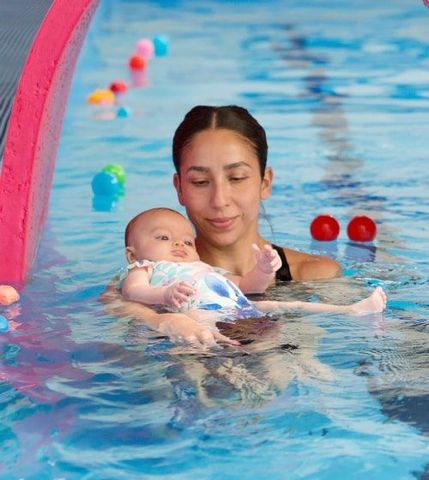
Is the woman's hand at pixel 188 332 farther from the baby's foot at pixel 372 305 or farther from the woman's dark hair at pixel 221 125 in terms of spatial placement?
the woman's dark hair at pixel 221 125

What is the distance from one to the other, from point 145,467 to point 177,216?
4.60 ft

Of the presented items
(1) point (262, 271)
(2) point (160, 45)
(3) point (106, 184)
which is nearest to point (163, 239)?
(1) point (262, 271)

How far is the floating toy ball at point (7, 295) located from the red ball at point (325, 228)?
170 centimetres

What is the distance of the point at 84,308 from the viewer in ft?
14.2

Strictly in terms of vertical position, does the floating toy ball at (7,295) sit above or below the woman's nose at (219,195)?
below

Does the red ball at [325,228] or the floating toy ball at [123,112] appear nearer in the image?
the red ball at [325,228]

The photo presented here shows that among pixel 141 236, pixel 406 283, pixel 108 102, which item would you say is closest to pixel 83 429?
pixel 141 236

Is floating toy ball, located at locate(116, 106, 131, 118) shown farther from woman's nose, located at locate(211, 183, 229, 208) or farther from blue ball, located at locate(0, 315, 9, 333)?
blue ball, located at locate(0, 315, 9, 333)

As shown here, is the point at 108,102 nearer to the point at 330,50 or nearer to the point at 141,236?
the point at 330,50

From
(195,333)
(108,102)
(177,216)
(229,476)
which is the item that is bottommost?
(229,476)

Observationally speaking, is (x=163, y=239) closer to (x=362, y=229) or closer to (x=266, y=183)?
(x=266, y=183)

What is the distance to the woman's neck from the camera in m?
4.40

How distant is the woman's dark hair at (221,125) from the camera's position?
14.0ft

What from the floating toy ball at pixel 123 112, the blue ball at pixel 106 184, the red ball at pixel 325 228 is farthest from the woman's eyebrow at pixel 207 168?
the floating toy ball at pixel 123 112
